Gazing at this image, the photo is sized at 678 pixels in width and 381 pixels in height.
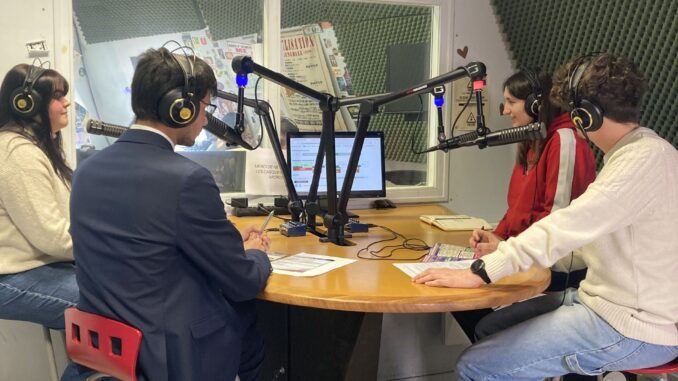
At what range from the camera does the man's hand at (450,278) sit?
162 cm

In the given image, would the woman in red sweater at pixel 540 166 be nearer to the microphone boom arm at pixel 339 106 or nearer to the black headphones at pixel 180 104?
the microphone boom arm at pixel 339 106

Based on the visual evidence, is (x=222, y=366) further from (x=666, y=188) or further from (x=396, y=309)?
(x=666, y=188)

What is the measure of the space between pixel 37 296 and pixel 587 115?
188 centimetres

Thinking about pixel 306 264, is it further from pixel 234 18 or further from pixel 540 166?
pixel 234 18

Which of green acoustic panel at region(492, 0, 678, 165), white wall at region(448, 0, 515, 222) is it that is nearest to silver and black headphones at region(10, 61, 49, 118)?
white wall at region(448, 0, 515, 222)

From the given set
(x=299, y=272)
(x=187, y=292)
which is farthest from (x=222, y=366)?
(x=299, y=272)

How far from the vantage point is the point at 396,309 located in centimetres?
153

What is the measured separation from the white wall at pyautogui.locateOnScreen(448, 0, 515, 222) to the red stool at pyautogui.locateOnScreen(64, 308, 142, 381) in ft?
7.71

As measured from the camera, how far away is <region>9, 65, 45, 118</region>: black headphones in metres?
2.15

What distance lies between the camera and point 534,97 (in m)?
2.40

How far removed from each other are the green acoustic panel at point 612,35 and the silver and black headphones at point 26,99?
2.37 m

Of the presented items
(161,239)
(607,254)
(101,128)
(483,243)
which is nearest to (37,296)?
(101,128)

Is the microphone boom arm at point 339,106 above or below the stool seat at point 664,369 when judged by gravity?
above

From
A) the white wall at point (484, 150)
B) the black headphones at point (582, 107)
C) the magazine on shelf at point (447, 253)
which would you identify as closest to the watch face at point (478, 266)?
the magazine on shelf at point (447, 253)
